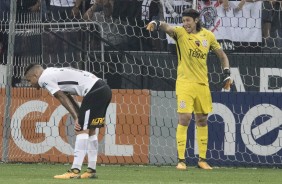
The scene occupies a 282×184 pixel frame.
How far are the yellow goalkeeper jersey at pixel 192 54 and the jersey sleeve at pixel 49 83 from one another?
3.12 meters

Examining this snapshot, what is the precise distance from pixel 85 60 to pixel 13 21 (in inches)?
54.6

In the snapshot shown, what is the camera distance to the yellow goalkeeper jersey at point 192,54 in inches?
575

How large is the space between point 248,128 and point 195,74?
1.71 meters

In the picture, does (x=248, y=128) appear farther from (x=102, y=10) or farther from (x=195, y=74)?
(x=102, y=10)

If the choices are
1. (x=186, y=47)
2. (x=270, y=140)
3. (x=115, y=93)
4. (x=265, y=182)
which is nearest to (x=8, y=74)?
(x=115, y=93)

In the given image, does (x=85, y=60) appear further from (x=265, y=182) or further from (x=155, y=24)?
(x=265, y=182)

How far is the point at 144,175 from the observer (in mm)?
13203

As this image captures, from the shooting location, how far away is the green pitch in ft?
39.0

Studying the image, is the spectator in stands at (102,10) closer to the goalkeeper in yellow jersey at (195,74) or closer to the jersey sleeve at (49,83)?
the goalkeeper in yellow jersey at (195,74)

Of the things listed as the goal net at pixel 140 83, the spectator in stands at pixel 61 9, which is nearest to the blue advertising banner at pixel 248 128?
the goal net at pixel 140 83

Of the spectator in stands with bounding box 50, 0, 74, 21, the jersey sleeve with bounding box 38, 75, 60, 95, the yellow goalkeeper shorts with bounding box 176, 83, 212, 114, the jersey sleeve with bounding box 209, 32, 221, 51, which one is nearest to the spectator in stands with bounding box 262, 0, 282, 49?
the jersey sleeve with bounding box 209, 32, 221, 51

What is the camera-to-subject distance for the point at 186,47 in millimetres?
14633

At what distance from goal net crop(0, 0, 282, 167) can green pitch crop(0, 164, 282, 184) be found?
2.26 ft

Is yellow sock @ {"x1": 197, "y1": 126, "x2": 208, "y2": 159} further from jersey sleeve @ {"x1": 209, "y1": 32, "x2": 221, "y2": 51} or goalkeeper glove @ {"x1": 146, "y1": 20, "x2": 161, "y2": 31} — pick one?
goalkeeper glove @ {"x1": 146, "y1": 20, "x2": 161, "y2": 31}
